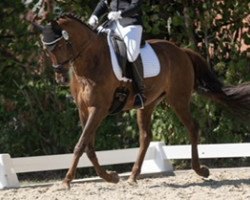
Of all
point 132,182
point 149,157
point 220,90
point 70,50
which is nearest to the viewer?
point 70,50

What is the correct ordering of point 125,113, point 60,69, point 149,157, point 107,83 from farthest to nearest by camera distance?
1. point 125,113
2. point 149,157
3. point 107,83
4. point 60,69

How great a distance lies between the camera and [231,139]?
1059 cm

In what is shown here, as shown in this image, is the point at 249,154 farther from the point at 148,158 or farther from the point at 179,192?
the point at 179,192

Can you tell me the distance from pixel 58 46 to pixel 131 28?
1.04 meters

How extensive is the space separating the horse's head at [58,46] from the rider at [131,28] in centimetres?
72

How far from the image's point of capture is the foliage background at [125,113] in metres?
10.6

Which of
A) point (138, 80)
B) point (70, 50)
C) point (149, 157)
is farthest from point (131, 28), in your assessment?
point (149, 157)

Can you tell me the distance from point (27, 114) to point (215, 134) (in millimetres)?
3018

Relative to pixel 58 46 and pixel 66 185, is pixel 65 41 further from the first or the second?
pixel 66 185

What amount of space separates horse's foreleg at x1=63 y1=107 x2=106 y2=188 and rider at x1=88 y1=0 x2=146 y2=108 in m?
0.66

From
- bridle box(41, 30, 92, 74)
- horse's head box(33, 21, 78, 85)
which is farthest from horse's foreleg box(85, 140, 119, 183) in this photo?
bridle box(41, 30, 92, 74)

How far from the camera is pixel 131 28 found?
8.10 meters

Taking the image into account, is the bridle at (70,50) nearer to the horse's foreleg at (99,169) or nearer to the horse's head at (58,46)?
the horse's head at (58,46)

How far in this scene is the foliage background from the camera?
10578mm
